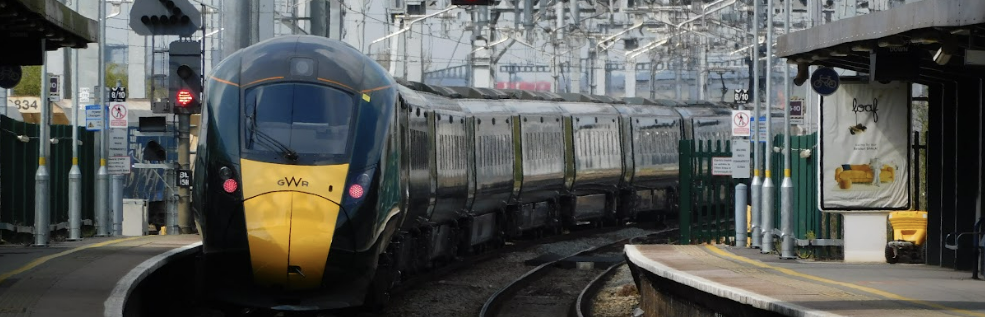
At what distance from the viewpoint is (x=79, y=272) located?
1759 centimetres

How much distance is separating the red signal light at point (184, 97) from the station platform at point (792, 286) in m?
6.22

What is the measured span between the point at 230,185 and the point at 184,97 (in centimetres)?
655

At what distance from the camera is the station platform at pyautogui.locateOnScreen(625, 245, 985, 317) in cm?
1402

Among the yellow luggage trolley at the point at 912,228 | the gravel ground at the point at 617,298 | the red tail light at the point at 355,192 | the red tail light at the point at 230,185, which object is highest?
the red tail light at the point at 230,185

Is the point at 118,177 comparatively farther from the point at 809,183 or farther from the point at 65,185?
the point at 809,183

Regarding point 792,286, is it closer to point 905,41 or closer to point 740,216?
point 905,41

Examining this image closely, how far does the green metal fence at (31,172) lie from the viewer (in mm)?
25417

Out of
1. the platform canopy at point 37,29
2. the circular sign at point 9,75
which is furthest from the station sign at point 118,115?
the platform canopy at point 37,29

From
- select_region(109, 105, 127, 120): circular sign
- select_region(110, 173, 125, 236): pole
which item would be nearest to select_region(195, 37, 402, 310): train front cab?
select_region(110, 173, 125, 236): pole

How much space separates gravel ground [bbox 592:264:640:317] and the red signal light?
6.09m

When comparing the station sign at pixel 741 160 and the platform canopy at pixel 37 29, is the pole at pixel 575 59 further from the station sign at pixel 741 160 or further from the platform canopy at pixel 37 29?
the platform canopy at pixel 37 29

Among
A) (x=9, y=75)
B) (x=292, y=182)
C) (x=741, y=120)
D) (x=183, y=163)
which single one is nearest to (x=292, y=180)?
(x=292, y=182)

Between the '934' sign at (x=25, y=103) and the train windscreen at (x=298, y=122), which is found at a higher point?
the '934' sign at (x=25, y=103)

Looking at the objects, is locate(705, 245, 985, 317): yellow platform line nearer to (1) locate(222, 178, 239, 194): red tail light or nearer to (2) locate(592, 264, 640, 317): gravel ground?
(2) locate(592, 264, 640, 317): gravel ground
